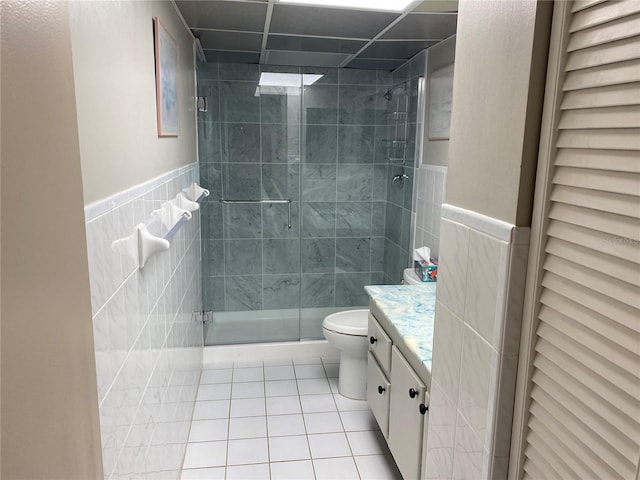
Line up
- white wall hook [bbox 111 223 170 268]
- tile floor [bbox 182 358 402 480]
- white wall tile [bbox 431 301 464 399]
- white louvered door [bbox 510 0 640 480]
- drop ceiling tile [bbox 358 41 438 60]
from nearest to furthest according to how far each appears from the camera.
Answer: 1. white louvered door [bbox 510 0 640 480]
2. white wall tile [bbox 431 301 464 399]
3. white wall hook [bbox 111 223 170 268]
4. tile floor [bbox 182 358 402 480]
5. drop ceiling tile [bbox 358 41 438 60]

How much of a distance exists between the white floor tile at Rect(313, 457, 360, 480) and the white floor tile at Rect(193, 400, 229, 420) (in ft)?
2.27

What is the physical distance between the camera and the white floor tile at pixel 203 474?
2289mm

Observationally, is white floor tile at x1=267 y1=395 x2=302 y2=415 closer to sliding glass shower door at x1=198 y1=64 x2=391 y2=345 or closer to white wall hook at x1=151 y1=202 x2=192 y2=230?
sliding glass shower door at x1=198 y1=64 x2=391 y2=345

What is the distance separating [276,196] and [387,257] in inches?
41.2

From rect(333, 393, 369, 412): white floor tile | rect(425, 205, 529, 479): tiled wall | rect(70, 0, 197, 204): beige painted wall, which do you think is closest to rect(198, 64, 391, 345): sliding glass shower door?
rect(333, 393, 369, 412): white floor tile

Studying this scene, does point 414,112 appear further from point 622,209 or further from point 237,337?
point 622,209

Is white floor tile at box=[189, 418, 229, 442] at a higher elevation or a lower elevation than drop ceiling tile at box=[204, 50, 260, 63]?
lower

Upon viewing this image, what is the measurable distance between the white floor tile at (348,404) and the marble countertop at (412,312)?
78 centimetres

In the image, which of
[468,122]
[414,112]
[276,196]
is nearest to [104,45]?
[468,122]

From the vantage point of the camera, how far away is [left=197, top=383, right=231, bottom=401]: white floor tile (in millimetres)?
3014

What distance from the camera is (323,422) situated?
2.76 meters

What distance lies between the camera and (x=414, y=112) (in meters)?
3.30

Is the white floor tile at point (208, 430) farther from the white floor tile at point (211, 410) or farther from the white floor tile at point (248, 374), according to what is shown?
the white floor tile at point (248, 374)

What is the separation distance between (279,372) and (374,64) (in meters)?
2.35
